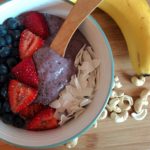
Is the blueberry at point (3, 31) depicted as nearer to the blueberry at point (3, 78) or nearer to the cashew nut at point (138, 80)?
the blueberry at point (3, 78)

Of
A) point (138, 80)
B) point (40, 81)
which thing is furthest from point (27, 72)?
point (138, 80)

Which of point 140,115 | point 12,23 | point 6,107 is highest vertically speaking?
point 12,23

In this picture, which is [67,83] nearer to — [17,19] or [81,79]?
[81,79]

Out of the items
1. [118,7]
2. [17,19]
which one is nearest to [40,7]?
[17,19]

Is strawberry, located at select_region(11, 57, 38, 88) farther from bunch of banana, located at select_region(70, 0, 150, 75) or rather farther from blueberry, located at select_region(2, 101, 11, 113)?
bunch of banana, located at select_region(70, 0, 150, 75)

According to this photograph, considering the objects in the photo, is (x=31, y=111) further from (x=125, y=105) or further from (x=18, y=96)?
(x=125, y=105)

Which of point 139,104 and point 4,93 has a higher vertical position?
point 4,93
